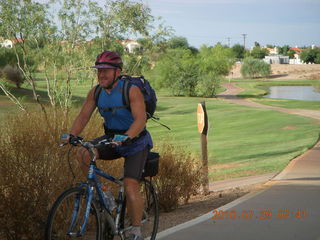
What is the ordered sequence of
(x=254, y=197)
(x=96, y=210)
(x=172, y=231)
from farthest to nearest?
(x=254, y=197), (x=172, y=231), (x=96, y=210)

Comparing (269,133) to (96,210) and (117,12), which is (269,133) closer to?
(117,12)

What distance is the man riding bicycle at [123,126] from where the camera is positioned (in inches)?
175

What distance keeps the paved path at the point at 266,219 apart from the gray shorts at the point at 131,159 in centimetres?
106

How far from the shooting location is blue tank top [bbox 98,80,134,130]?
4.48 m

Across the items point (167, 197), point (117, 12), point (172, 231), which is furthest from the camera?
point (117, 12)

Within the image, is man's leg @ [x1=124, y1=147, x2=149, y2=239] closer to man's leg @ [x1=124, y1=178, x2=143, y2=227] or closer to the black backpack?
man's leg @ [x1=124, y1=178, x2=143, y2=227]

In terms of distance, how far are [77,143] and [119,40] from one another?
14273mm

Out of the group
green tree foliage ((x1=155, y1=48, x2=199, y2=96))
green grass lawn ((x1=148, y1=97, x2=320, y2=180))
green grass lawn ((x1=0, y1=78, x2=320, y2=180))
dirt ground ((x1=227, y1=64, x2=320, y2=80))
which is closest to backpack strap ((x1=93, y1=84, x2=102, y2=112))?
green grass lawn ((x1=0, y1=78, x2=320, y2=180))

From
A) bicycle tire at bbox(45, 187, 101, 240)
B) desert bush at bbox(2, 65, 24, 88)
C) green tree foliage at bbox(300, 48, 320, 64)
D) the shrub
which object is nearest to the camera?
bicycle tire at bbox(45, 187, 101, 240)

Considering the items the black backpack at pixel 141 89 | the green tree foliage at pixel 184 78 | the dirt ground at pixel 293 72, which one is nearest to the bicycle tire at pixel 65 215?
the black backpack at pixel 141 89

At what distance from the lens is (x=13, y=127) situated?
5.91 meters

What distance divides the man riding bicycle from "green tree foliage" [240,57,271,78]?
135677mm

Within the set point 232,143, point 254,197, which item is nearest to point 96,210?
point 254,197

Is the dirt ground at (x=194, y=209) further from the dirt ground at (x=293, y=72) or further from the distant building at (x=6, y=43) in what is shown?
the dirt ground at (x=293, y=72)
